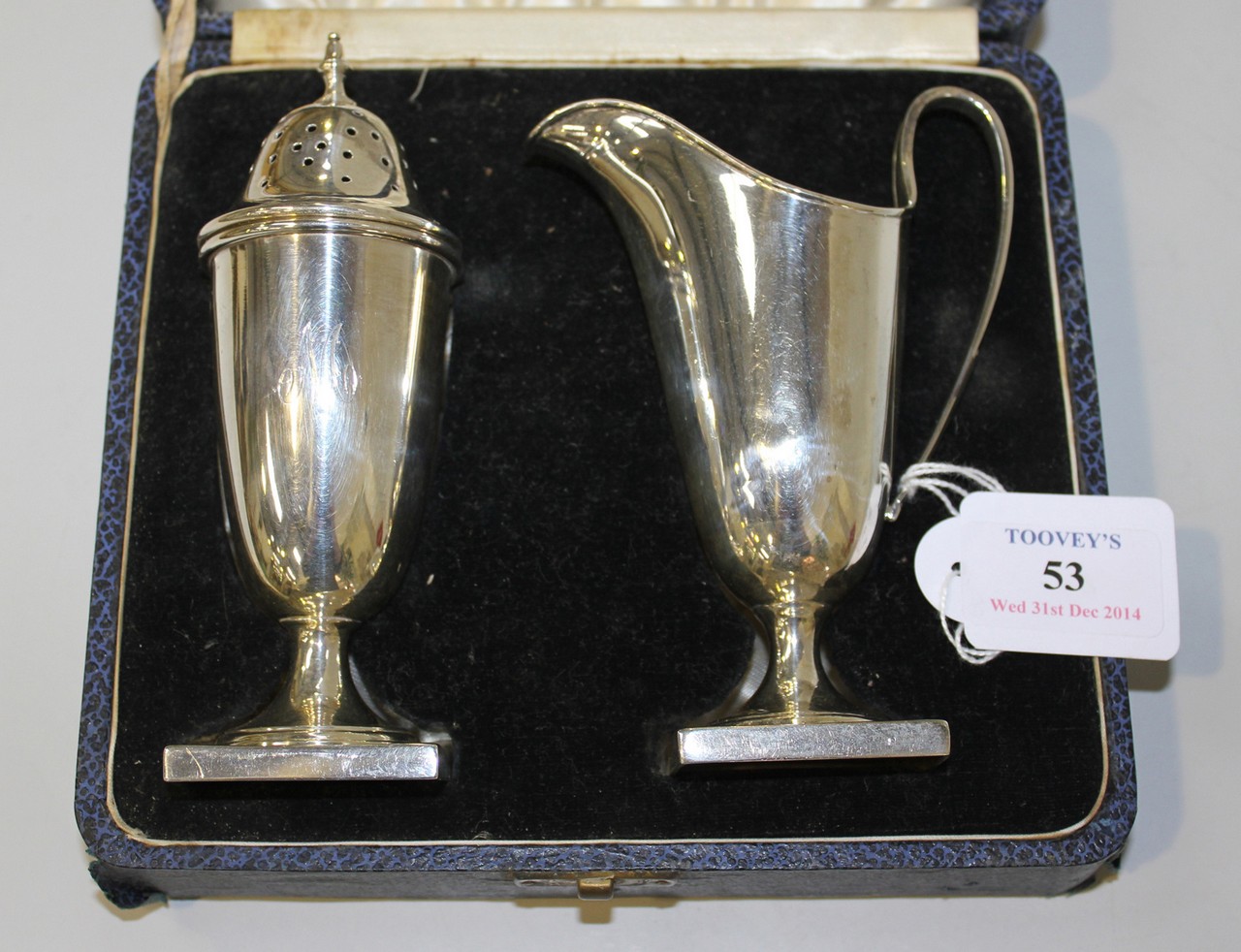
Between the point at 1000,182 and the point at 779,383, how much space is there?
29cm

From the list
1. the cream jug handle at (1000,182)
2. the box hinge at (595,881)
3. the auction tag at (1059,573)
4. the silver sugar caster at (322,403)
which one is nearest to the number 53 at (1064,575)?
the auction tag at (1059,573)

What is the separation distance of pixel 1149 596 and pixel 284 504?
638 mm

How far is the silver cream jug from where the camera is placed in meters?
0.84

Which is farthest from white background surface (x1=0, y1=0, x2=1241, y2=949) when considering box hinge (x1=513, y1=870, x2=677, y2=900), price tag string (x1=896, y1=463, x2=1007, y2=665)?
price tag string (x1=896, y1=463, x2=1007, y2=665)

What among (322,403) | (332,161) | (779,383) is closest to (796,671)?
(779,383)

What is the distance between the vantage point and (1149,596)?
2.97 ft

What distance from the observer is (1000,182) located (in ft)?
3.20

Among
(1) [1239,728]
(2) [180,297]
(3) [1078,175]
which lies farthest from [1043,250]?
(2) [180,297]

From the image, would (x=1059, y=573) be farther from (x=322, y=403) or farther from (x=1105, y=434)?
(x=322, y=403)

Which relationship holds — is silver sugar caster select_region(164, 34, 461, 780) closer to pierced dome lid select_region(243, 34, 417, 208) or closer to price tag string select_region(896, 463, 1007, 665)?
pierced dome lid select_region(243, 34, 417, 208)

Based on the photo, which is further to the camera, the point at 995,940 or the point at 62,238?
the point at 62,238

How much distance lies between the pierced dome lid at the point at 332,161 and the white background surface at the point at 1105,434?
347 mm

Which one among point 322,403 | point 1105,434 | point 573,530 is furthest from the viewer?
point 1105,434

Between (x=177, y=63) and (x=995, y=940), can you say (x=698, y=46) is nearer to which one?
(x=177, y=63)
